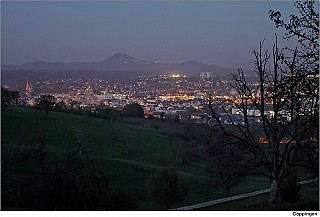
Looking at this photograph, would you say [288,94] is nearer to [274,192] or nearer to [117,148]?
[274,192]

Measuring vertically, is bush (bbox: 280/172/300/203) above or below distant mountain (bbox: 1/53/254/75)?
below

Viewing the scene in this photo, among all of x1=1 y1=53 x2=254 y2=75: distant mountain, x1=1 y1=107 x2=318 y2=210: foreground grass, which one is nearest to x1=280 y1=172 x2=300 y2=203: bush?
x1=1 y1=53 x2=254 y2=75: distant mountain

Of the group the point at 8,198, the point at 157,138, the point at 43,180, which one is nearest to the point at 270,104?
the point at 43,180

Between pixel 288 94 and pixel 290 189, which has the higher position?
pixel 288 94

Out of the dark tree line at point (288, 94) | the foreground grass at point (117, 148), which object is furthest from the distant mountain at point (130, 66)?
the foreground grass at point (117, 148)

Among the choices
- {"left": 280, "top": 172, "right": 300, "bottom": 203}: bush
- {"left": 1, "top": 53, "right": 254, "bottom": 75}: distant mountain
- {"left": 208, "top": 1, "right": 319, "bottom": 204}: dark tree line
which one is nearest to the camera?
{"left": 208, "top": 1, "right": 319, "bottom": 204}: dark tree line

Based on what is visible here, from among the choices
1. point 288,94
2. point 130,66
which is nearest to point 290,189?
point 288,94

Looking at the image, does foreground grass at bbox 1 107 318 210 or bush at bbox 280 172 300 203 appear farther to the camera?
foreground grass at bbox 1 107 318 210

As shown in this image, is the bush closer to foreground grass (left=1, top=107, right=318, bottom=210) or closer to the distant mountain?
the distant mountain
